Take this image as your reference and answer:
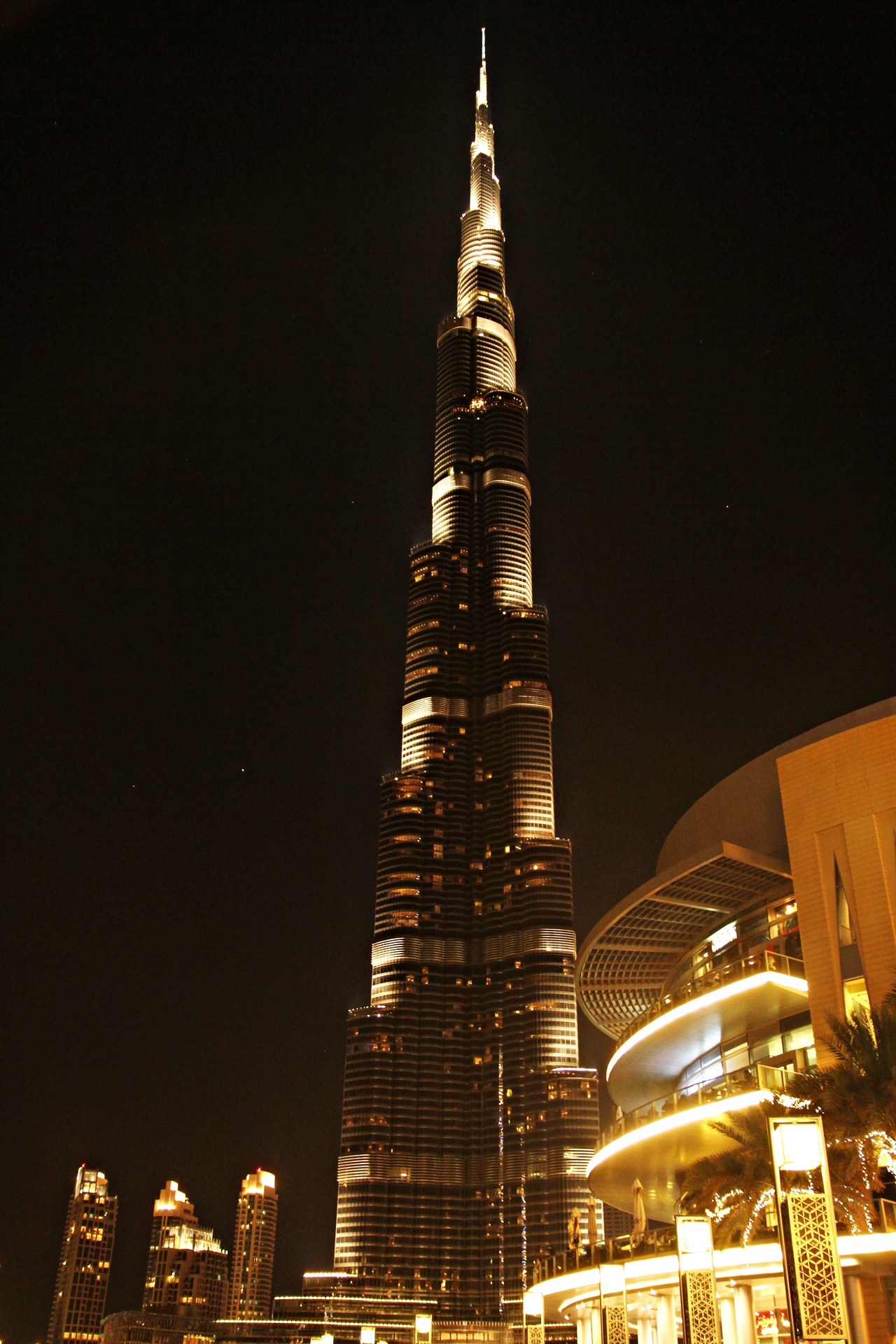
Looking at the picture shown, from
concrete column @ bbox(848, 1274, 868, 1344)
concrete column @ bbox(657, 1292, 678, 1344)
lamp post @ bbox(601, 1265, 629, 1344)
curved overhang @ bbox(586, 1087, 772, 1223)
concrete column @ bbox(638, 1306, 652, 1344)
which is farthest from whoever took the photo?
concrete column @ bbox(638, 1306, 652, 1344)

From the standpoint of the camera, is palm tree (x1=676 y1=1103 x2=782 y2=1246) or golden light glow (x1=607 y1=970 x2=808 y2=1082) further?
golden light glow (x1=607 y1=970 x2=808 y2=1082)

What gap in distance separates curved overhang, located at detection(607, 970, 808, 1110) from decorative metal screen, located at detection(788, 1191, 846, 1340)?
64.1ft

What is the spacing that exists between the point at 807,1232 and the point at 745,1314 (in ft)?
64.2

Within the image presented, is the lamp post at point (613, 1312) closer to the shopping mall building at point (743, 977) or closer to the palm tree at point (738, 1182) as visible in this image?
the shopping mall building at point (743, 977)

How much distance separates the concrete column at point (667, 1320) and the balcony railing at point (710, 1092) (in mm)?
5644

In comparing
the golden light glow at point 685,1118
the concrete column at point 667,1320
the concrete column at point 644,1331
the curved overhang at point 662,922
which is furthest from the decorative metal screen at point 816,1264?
the concrete column at point 644,1331

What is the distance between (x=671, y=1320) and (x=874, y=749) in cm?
2078

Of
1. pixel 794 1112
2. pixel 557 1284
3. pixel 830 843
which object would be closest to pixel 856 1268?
pixel 794 1112

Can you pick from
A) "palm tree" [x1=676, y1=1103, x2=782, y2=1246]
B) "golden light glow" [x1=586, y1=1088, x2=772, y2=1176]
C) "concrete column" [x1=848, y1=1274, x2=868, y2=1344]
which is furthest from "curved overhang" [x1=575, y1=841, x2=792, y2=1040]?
"concrete column" [x1=848, y1=1274, x2=868, y2=1344]

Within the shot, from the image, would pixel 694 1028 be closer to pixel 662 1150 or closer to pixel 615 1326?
pixel 662 1150

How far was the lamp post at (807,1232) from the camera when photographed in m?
19.5

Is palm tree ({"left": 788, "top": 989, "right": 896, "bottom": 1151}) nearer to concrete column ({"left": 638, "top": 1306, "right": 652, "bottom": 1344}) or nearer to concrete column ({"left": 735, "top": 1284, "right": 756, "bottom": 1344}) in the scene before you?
concrete column ({"left": 735, "top": 1284, "right": 756, "bottom": 1344})

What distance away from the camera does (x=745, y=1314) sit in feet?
119

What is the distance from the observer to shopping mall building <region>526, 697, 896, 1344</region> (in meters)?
35.6
